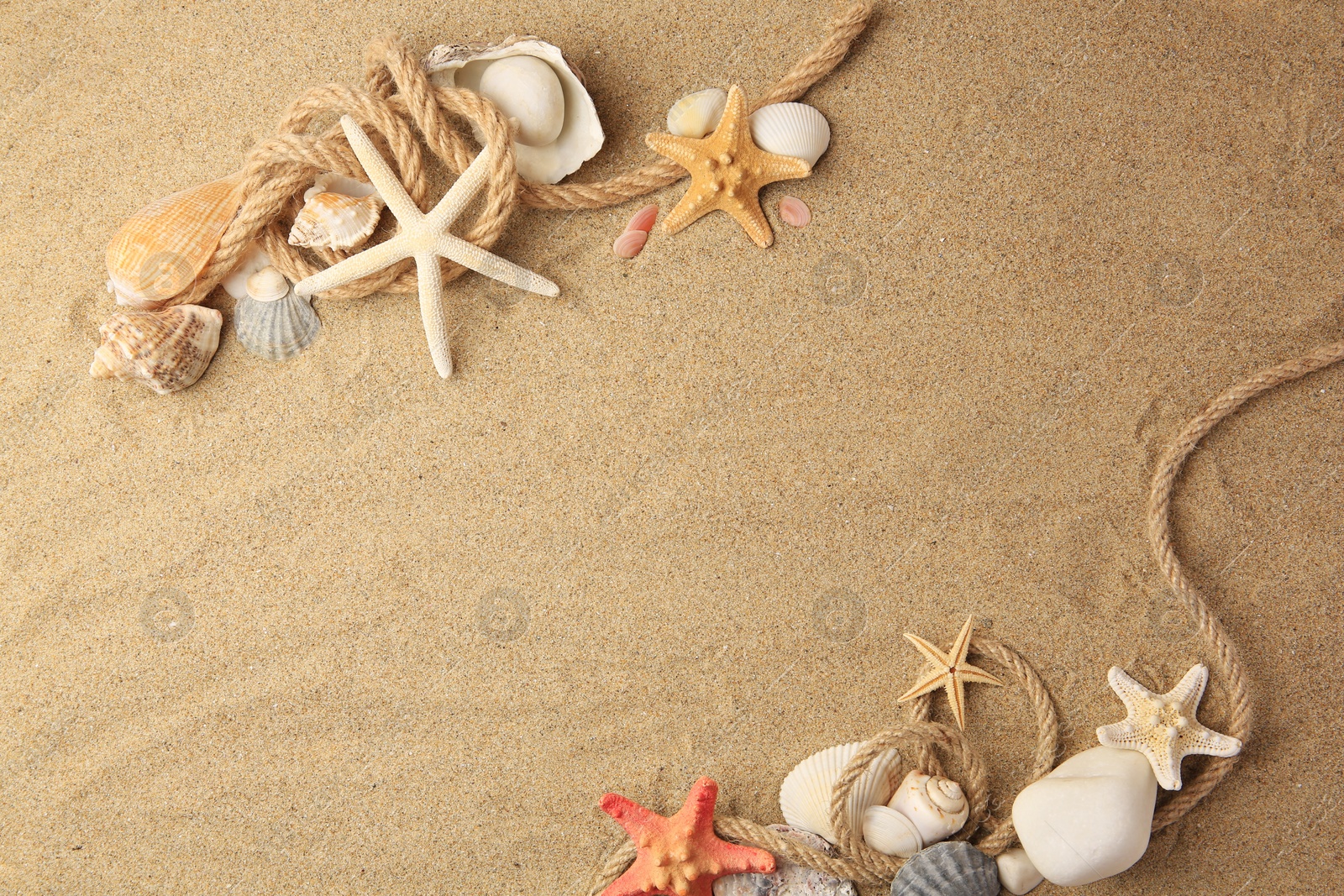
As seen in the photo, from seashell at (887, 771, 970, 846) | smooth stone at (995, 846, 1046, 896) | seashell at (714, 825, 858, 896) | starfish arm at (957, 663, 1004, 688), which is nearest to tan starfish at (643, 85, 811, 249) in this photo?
starfish arm at (957, 663, 1004, 688)

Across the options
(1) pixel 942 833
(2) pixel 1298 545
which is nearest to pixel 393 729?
(1) pixel 942 833

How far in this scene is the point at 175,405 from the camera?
2.45 meters

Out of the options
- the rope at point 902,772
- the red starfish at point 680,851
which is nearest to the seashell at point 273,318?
the red starfish at point 680,851

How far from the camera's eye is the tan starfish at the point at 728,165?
2.28 meters

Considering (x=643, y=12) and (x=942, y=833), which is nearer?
(x=942, y=833)

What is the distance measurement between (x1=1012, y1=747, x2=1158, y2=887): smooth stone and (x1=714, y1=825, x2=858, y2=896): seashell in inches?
18.9

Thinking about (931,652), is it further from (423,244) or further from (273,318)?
(273,318)

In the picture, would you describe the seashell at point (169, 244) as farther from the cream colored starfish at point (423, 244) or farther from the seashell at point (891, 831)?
the seashell at point (891, 831)

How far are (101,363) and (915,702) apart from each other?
2.38m

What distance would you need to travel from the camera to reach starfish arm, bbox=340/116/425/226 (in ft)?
7.27

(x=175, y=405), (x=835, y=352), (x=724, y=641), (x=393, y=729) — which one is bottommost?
(x=393, y=729)

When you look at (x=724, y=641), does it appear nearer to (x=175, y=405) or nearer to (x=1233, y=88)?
(x=175, y=405)

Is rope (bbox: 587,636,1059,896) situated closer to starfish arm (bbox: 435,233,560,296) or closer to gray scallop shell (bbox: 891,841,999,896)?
gray scallop shell (bbox: 891,841,999,896)

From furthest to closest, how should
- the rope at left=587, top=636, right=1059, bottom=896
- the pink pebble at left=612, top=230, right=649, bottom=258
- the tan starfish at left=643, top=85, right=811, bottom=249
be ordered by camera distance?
the pink pebble at left=612, top=230, right=649, bottom=258 → the tan starfish at left=643, top=85, right=811, bottom=249 → the rope at left=587, top=636, right=1059, bottom=896
